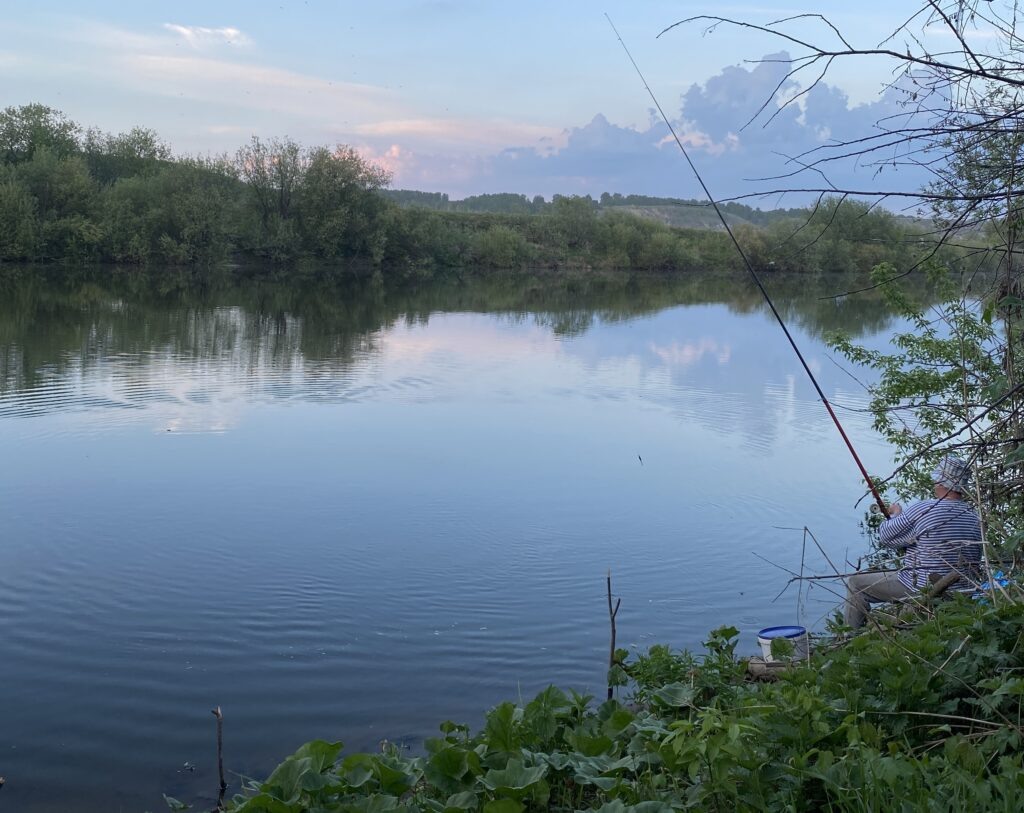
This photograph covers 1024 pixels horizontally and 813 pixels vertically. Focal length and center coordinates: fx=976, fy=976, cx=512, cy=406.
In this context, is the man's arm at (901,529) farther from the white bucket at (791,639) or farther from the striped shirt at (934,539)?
the white bucket at (791,639)

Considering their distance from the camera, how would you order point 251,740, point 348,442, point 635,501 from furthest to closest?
point 348,442
point 635,501
point 251,740

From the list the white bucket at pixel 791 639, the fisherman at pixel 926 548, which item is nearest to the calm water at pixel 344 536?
the white bucket at pixel 791 639

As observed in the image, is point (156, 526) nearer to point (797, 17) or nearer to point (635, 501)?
point (635, 501)

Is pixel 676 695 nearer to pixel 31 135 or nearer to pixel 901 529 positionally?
pixel 901 529

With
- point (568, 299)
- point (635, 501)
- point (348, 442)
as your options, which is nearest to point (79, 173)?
point (568, 299)

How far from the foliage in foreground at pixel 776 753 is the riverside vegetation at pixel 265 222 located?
3893 centimetres

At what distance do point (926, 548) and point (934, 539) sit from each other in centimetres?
7

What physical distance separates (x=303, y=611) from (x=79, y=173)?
5330cm

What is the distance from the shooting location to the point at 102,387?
16062 millimetres

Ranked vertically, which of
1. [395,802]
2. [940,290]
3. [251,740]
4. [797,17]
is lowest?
[251,740]

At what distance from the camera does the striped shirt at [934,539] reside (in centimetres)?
527

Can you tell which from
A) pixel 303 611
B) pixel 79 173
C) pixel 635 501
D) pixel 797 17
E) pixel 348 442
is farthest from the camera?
pixel 79 173

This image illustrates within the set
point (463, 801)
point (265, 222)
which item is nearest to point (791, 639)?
point (463, 801)

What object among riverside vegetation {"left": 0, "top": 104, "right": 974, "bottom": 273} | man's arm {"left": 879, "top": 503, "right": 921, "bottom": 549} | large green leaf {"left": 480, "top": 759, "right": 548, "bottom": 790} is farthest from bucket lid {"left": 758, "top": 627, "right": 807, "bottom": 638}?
riverside vegetation {"left": 0, "top": 104, "right": 974, "bottom": 273}
